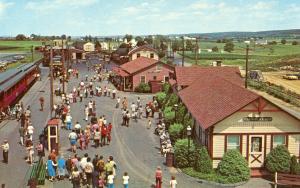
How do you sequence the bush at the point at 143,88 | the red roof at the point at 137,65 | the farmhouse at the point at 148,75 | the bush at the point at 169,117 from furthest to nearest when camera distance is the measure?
the red roof at the point at 137,65 < the farmhouse at the point at 148,75 < the bush at the point at 143,88 < the bush at the point at 169,117

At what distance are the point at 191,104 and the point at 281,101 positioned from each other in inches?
1080

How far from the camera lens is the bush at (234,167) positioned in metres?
22.0

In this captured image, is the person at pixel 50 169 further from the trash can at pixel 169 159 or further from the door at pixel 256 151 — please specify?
the door at pixel 256 151

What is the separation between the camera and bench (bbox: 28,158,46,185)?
19.9 m

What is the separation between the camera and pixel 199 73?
4125cm

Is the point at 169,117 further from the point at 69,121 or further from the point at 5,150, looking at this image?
the point at 5,150

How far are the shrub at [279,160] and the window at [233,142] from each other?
5.88ft

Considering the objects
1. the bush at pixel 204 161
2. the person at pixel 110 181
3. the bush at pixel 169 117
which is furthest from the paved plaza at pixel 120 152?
the person at pixel 110 181

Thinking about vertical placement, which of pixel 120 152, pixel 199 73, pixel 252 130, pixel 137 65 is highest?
pixel 199 73

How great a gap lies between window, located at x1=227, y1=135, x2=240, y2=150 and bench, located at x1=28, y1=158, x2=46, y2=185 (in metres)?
9.41

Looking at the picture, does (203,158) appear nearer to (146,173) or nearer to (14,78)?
(146,173)

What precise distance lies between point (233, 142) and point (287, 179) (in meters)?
3.31

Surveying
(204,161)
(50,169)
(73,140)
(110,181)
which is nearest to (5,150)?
(50,169)

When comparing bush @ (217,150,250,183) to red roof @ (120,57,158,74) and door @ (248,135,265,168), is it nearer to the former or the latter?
door @ (248,135,265,168)
